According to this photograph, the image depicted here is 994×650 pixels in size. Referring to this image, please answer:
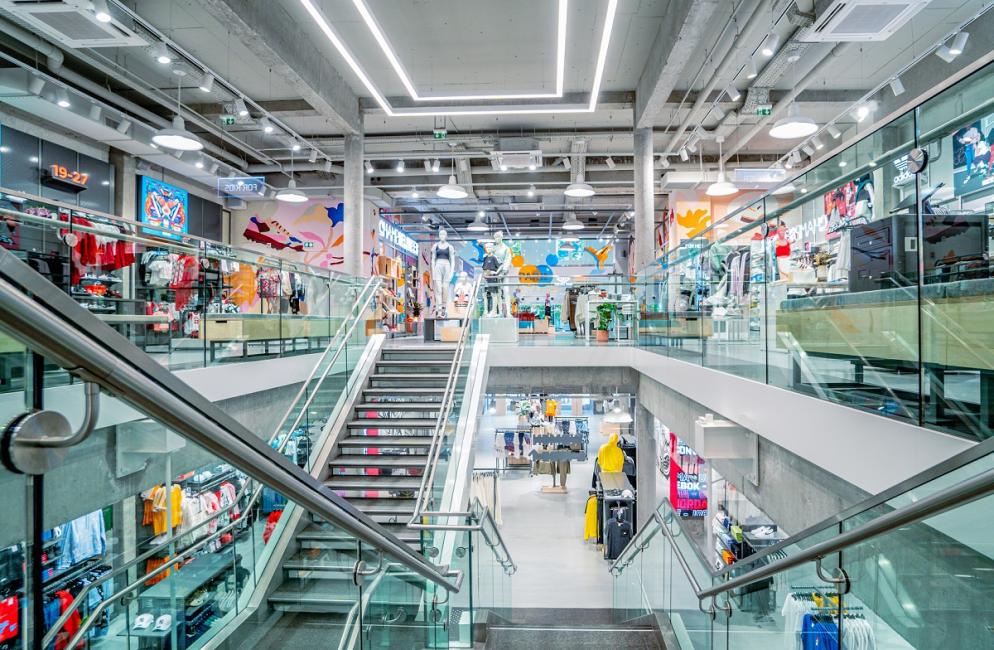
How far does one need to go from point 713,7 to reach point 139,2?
698cm

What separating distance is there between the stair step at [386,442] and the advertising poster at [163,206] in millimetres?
6879

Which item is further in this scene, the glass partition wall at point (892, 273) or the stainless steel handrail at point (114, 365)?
the glass partition wall at point (892, 273)

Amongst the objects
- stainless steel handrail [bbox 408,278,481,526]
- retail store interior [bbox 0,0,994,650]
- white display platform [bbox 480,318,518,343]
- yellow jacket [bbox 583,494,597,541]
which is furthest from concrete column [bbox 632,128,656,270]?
yellow jacket [bbox 583,494,597,541]

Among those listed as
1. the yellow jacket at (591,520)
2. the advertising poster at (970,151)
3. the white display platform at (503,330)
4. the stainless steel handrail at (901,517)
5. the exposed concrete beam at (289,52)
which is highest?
the exposed concrete beam at (289,52)

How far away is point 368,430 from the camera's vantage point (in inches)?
264

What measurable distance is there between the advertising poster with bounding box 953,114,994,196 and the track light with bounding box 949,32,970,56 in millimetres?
5614

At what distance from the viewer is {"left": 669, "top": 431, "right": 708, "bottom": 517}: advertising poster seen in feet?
39.1

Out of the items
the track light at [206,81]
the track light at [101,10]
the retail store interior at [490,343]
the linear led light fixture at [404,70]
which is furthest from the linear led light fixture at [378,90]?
the track light at [101,10]

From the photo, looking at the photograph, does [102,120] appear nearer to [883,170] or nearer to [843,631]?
[883,170]

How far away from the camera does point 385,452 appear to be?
642 centimetres

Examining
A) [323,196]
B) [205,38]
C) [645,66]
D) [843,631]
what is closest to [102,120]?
[205,38]

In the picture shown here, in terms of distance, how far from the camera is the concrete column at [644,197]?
390 inches

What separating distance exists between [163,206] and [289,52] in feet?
21.3

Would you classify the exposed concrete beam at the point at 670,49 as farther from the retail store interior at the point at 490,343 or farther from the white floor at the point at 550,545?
the white floor at the point at 550,545
